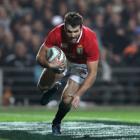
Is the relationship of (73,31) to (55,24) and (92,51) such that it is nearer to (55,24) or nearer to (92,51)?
(92,51)

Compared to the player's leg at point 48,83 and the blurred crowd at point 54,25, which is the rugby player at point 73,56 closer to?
the player's leg at point 48,83

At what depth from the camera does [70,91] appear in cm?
924

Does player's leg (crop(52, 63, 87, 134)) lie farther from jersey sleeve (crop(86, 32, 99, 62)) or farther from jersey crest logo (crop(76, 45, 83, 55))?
jersey sleeve (crop(86, 32, 99, 62))

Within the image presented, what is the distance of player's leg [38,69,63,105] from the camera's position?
9.96 m

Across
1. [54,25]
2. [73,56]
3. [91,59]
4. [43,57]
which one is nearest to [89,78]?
[91,59]

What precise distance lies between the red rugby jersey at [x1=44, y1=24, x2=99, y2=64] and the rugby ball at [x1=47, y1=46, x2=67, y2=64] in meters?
0.07

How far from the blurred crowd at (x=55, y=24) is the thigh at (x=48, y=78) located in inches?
218

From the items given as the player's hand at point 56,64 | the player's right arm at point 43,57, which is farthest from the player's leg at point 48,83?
the player's right arm at point 43,57

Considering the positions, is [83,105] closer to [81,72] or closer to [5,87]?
[5,87]

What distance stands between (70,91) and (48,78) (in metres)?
0.85

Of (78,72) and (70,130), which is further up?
(78,72)

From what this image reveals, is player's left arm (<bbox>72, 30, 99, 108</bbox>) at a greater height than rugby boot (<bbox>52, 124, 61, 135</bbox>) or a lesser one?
greater

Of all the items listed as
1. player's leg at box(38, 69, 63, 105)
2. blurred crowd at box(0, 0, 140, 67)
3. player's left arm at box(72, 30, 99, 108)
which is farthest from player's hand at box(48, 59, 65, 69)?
blurred crowd at box(0, 0, 140, 67)

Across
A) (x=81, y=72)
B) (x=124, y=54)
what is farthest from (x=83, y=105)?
(x=81, y=72)
